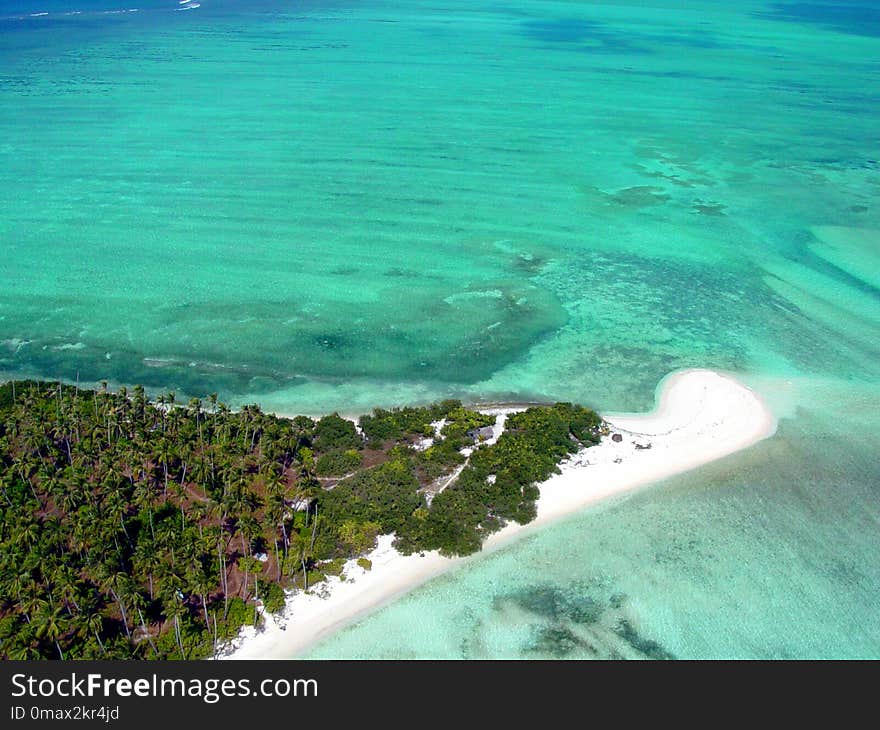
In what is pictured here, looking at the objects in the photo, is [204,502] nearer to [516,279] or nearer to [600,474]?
[600,474]

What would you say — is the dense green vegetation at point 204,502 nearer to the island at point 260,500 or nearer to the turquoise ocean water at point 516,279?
the island at point 260,500

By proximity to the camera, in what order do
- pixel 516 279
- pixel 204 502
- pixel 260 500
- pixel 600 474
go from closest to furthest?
pixel 204 502, pixel 260 500, pixel 600 474, pixel 516 279

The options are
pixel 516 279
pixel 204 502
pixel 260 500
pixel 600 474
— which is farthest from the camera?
pixel 516 279

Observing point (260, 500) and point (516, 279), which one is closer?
point (260, 500)

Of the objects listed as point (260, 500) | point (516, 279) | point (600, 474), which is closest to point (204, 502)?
point (260, 500)

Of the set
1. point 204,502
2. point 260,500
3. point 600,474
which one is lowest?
point 600,474

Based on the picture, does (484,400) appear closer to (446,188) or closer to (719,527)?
(719,527)

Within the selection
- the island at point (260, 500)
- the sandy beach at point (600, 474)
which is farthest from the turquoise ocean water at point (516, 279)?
the island at point (260, 500)

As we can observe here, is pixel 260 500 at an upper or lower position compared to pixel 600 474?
upper

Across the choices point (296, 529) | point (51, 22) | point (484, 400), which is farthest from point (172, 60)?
point (296, 529)
